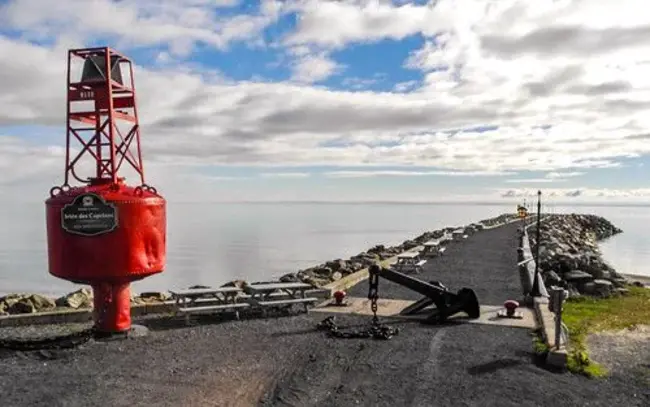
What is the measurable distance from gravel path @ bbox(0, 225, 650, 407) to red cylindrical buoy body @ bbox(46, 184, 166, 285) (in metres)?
1.37

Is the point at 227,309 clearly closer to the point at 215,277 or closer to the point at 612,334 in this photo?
the point at 612,334

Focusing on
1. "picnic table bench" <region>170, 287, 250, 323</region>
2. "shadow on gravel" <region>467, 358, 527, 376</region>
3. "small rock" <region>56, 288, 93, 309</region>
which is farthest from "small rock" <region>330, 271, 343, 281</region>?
"shadow on gravel" <region>467, 358, 527, 376</region>

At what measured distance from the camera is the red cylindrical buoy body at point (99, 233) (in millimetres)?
11070

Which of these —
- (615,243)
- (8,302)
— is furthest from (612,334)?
(615,243)

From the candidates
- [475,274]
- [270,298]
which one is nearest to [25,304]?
[270,298]

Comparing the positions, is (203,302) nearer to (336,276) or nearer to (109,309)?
(109,309)

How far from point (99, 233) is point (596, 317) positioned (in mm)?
11359

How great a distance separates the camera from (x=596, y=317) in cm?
1445

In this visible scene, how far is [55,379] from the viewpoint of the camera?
9.15 metres

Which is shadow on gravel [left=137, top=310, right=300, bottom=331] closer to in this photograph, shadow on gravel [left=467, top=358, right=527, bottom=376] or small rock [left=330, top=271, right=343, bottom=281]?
shadow on gravel [left=467, top=358, right=527, bottom=376]

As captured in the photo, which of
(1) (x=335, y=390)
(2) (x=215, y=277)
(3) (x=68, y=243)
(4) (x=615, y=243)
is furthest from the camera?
(4) (x=615, y=243)

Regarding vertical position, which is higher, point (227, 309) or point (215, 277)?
point (227, 309)

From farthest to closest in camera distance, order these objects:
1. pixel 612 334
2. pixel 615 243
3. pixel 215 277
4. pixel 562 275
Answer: pixel 615 243 < pixel 215 277 < pixel 562 275 < pixel 612 334

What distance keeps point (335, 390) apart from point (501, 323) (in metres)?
5.76
